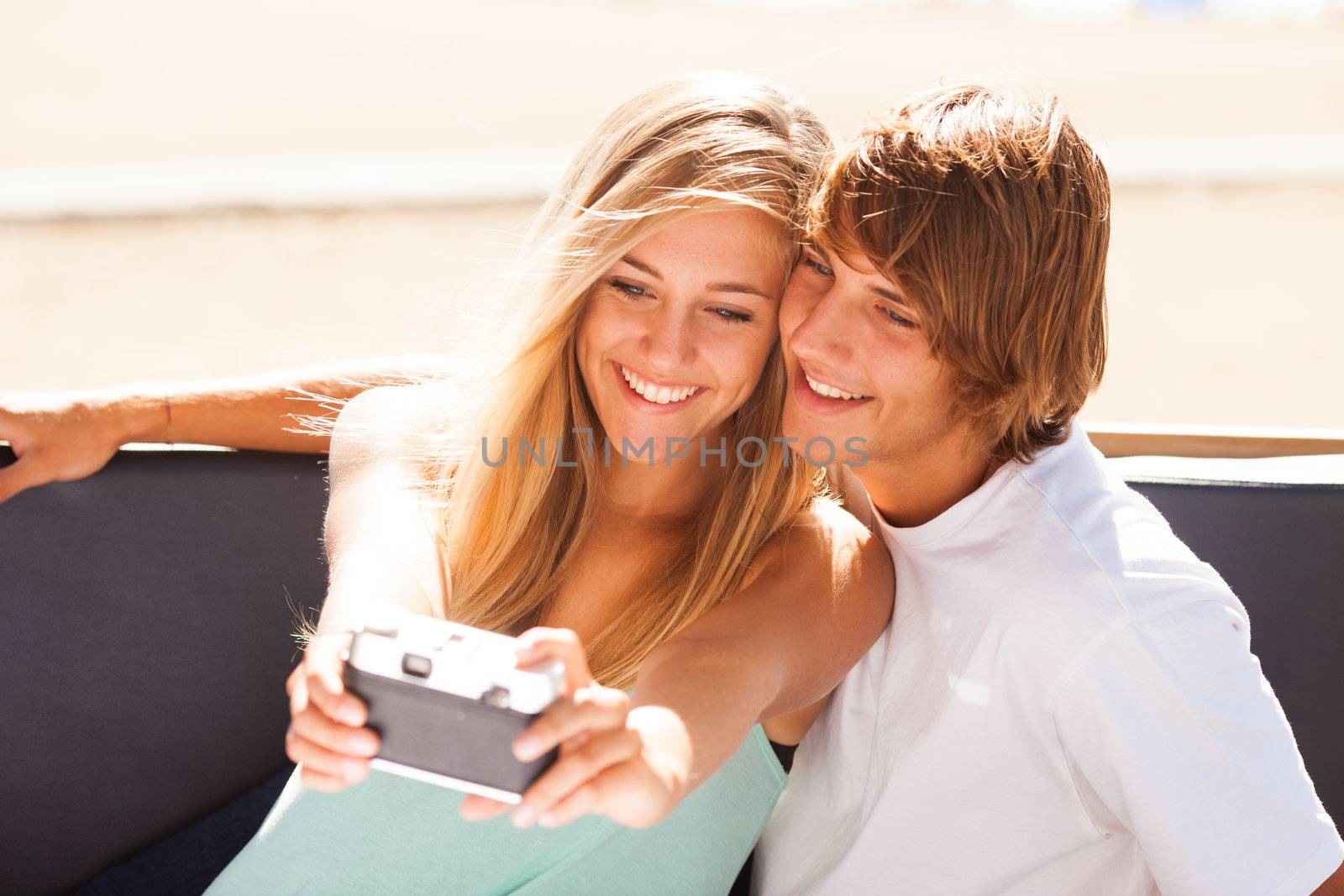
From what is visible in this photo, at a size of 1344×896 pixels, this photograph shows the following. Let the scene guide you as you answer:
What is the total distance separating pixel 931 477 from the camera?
138 cm

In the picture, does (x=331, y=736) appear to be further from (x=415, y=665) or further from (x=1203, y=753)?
(x=1203, y=753)

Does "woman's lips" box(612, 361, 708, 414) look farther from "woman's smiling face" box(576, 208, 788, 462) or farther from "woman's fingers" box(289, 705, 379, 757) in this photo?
"woman's fingers" box(289, 705, 379, 757)

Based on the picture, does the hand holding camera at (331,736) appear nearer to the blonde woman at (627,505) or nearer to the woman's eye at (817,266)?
the blonde woman at (627,505)

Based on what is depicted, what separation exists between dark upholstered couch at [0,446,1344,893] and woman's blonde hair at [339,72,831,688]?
255 millimetres

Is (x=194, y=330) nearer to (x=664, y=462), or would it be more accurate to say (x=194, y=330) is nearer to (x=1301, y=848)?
(x=664, y=462)

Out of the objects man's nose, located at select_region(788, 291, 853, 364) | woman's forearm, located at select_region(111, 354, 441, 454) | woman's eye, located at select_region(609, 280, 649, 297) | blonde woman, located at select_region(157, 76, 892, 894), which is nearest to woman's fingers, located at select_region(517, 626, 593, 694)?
blonde woman, located at select_region(157, 76, 892, 894)

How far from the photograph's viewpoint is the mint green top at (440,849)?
1.41 m

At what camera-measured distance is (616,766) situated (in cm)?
87

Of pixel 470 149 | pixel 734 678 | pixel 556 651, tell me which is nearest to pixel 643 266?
pixel 734 678

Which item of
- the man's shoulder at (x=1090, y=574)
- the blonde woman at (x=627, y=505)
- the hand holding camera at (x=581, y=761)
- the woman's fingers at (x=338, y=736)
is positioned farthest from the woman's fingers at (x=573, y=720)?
the man's shoulder at (x=1090, y=574)

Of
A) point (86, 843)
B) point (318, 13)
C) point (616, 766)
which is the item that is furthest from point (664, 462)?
point (318, 13)

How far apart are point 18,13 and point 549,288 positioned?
8.73m

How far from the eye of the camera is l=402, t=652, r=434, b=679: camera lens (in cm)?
84

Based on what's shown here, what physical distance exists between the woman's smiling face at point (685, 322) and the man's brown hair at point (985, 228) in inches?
4.2
